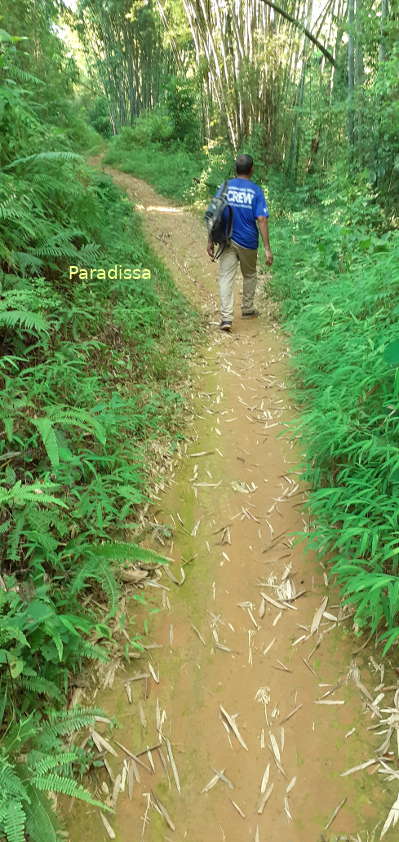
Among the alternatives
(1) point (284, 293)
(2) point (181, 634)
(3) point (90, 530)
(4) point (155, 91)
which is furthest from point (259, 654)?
(4) point (155, 91)

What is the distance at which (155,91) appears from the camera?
21.2 metres

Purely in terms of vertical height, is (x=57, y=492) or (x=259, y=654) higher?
(x=57, y=492)

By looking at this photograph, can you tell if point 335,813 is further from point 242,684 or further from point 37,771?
point 37,771

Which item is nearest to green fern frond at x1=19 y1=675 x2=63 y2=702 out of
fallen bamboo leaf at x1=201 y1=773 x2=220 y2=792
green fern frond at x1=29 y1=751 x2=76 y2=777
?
green fern frond at x1=29 y1=751 x2=76 y2=777

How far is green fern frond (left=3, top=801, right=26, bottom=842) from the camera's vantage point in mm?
1170

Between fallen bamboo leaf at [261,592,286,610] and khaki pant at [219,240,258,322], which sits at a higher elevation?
khaki pant at [219,240,258,322]

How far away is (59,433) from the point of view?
2516mm

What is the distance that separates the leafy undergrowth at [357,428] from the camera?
1.92m

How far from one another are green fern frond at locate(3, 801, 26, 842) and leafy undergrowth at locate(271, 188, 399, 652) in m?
1.25

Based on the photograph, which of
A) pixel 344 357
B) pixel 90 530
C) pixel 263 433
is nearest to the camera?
pixel 90 530

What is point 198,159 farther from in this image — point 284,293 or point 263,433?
point 263,433

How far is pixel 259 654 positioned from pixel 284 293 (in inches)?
181

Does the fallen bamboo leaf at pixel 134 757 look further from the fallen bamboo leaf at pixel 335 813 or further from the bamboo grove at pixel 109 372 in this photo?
the fallen bamboo leaf at pixel 335 813

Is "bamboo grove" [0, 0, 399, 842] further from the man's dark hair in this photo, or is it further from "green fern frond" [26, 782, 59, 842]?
the man's dark hair
